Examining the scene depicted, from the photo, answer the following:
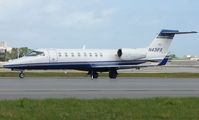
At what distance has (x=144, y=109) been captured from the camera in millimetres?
10023

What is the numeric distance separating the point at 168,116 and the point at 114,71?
21844mm

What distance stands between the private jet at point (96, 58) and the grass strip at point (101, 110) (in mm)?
17584

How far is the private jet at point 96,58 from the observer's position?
95.3 ft

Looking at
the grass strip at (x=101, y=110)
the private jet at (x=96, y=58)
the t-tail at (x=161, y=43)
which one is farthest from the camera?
the t-tail at (x=161, y=43)

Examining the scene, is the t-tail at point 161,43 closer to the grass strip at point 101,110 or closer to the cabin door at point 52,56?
the cabin door at point 52,56

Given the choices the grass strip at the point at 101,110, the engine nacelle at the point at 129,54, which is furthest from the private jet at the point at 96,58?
the grass strip at the point at 101,110

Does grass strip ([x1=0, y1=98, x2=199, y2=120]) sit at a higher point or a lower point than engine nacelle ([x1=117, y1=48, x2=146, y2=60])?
lower

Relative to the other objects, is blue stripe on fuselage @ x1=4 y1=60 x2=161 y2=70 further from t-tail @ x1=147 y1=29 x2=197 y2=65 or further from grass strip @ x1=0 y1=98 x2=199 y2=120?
grass strip @ x1=0 y1=98 x2=199 y2=120

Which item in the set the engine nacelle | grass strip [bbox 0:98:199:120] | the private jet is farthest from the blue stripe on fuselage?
grass strip [bbox 0:98:199:120]

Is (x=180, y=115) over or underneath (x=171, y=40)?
underneath

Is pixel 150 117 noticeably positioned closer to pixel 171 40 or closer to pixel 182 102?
pixel 182 102

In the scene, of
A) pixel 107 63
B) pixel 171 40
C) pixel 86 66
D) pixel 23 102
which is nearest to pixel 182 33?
pixel 171 40

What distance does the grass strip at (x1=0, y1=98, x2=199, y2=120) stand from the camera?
8629mm

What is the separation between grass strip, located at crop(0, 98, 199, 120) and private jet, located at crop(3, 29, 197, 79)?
57.7 ft
